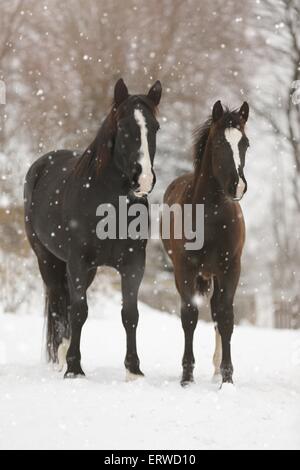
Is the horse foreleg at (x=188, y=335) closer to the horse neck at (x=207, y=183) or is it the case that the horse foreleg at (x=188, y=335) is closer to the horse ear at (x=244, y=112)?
the horse neck at (x=207, y=183)

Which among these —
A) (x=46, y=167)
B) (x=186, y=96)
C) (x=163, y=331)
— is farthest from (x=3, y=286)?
(x=46, y=167)

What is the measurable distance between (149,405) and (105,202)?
198 cm

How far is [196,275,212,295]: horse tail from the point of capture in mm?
8000

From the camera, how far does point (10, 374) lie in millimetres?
7605

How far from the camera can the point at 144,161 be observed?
6289mm

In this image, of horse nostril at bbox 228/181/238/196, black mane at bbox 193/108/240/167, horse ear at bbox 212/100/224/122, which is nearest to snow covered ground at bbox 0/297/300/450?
horse nostril at bbox 228/181/238/196

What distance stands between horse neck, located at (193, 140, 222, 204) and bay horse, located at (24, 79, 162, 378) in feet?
1.79

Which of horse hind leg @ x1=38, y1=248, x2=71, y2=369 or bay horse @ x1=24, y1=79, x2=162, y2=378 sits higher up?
bay horse @ x1=24, y1=79, x2=162, y2=378

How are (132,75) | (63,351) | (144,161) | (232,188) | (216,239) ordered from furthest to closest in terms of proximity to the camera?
(132,75) < (63,351) < (216,239) < (232,188) < (144,161)

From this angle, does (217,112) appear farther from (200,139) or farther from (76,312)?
(76,312)

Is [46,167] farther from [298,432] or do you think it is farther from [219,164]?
[298,432]

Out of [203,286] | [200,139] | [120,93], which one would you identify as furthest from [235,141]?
[203,286]

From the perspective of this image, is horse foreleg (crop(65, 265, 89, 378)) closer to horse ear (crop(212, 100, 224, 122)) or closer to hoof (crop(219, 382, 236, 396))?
hoof (crop(219, 382, 236, 396))

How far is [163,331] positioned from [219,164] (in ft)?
19.3
